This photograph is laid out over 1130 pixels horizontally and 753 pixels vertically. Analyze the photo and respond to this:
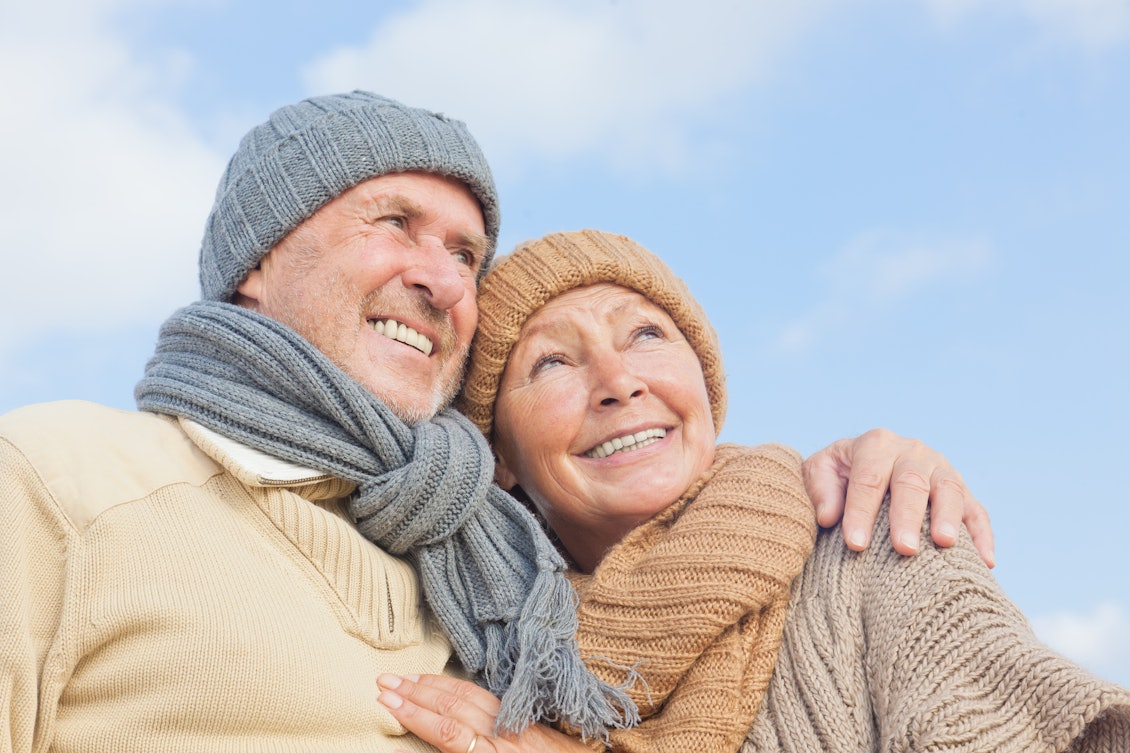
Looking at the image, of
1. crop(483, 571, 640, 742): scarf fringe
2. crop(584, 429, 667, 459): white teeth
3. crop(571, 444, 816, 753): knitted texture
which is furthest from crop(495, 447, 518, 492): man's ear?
crop(483, 571, 640, 742): scarf fringe

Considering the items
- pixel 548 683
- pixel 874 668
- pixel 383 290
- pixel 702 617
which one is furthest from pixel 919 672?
pixel 383 290

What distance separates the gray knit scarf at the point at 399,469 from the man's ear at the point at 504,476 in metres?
0.51

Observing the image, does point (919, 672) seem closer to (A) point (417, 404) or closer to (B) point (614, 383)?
(B) point (614, 383)

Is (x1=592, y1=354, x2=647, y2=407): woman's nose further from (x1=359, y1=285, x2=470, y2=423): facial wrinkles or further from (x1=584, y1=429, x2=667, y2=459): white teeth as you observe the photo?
(x1=359, y1=285, x2=470, y2=423): facial wrinkles

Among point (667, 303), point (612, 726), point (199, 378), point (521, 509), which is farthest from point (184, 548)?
point (667, 303)

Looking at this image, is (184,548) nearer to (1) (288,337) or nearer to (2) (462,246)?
(1) (288,337)

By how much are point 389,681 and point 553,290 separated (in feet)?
4.17

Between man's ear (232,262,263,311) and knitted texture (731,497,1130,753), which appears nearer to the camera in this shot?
knitted texture (731,497,1130,753)

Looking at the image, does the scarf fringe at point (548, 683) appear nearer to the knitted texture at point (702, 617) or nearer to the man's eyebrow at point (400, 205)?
the knitted texture at point (702, 617)

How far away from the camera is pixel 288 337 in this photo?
2.74 meters

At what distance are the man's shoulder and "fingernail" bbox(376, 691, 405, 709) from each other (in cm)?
66

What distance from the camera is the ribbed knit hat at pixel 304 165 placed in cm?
305

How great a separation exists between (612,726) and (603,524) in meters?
0.71

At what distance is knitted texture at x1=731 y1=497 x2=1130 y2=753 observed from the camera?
7.23 feet
